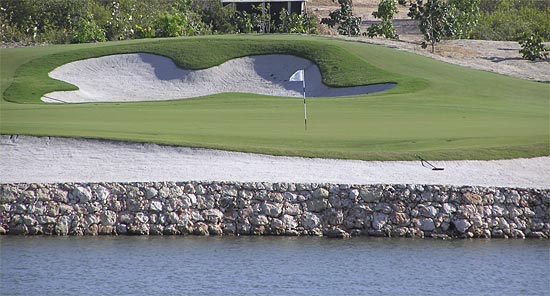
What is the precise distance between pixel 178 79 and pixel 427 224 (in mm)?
25791

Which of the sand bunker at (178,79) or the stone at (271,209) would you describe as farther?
the sand bunker at (178,79)

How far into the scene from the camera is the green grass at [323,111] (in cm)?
2195

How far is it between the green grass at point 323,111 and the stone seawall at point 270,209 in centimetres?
242

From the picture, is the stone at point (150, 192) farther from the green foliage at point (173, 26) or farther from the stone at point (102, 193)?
the green foliage at point (173, 26)

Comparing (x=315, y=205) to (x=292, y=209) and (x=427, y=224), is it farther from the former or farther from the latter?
(x=427, y=224)

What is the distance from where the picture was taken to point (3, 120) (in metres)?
25.3

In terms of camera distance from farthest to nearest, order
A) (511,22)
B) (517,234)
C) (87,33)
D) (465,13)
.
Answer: (511,22) → (465,13) → (87,33) → (517,234)

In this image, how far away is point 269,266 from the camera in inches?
649

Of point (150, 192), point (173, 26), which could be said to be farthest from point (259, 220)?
point (173, 26)

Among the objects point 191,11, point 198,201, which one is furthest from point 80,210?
point 191,11

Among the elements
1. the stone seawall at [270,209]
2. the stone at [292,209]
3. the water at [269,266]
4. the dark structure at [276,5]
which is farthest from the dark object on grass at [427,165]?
the dark structure at [276,5]

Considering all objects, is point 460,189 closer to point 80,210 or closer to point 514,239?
point 514,239

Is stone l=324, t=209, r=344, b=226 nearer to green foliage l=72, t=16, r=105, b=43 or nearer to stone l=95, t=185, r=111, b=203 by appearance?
stone l=95, t=185, r=111, b=203

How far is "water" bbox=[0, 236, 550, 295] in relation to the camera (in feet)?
50.2
